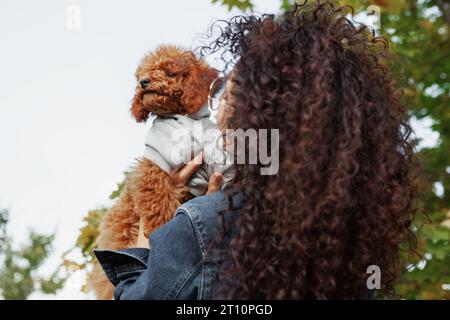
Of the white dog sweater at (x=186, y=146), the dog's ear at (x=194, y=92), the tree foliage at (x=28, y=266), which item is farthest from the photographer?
the tree foliage at (x=28, y=266)

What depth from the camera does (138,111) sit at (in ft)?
7.72

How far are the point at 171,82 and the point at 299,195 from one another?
0.94 meters

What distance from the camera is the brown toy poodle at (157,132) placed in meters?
2.19

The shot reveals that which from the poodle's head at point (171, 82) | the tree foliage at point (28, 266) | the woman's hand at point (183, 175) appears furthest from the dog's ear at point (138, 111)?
the tree foliage at point (28, 266)

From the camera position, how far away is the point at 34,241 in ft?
32.0

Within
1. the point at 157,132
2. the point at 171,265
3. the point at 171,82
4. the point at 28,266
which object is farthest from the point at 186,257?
the point at 28,266

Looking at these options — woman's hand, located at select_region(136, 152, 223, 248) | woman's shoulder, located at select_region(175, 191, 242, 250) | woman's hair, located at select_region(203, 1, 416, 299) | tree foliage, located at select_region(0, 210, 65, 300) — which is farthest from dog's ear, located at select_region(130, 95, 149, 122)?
tree foliage, located at select_region(0, 210, 65, 300)

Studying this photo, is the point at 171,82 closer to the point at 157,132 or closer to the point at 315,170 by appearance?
the point at 157,132

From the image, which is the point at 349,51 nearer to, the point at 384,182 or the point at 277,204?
the point at 384,182

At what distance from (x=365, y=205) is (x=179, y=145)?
78 centimetres

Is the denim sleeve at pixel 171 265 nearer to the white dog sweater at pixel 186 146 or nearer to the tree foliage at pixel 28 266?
the white dog sweater at pixel 186 146

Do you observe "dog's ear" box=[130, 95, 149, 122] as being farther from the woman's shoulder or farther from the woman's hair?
the woman's shoulder

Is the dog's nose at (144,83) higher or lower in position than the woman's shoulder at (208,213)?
higher

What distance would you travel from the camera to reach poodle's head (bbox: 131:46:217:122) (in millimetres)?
2268
